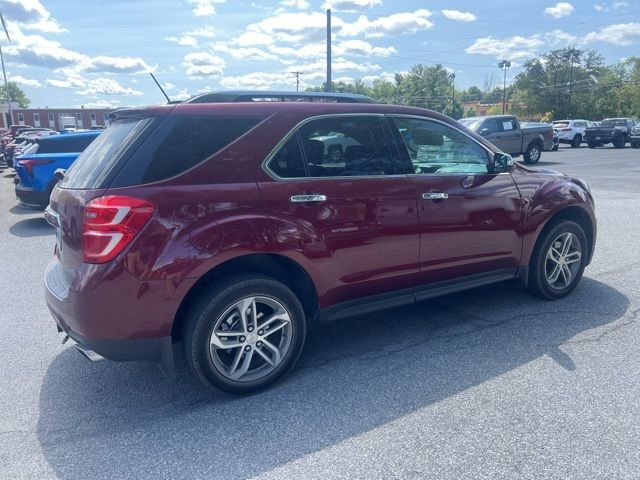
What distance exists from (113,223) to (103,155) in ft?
1.94

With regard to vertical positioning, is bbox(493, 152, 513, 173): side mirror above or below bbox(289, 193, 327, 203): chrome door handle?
above

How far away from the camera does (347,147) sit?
12.0 ft

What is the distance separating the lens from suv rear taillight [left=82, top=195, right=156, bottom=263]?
9.32ft

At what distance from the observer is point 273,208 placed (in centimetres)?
323

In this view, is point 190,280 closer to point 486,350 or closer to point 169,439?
point 169,439

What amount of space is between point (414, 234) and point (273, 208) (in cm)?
120

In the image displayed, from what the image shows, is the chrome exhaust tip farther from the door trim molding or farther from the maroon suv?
the door trim molding

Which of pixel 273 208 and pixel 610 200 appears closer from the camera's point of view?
pixel 273 208

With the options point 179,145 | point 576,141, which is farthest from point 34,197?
point 576,141

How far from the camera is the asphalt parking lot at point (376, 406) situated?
8.59 ft

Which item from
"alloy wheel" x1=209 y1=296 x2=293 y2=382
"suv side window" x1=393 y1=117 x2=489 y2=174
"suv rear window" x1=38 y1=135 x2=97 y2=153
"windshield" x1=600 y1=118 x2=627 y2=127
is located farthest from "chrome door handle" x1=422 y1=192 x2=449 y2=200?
"windshield" x1=600 y1=118 x2=627 y2=127

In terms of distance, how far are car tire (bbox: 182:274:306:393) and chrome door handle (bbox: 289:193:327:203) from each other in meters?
0.54

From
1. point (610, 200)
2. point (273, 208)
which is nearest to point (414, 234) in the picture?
point (273, 208)

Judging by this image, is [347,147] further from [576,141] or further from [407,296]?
[576,141]
